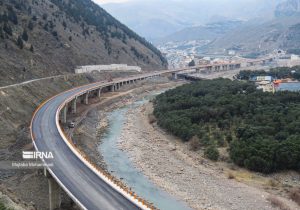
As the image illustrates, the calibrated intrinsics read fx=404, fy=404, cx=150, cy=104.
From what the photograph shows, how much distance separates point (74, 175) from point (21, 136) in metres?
24.7

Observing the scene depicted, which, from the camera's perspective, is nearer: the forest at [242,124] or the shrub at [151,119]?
the forest at [242,124]

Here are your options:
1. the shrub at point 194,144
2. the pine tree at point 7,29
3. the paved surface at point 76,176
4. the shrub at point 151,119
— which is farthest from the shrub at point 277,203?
the pine tree at point 7,29

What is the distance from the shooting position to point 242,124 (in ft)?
226

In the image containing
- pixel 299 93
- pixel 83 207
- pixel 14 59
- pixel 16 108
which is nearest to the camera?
pixel 83 207

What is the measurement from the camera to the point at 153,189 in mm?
48562

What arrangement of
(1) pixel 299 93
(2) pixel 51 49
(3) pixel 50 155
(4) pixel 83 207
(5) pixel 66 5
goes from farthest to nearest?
(5) pixel 66 5, (2) pixel 51 49, (1) pixel 299 93, (3) pixel 50 155, (4) pixel 83 207

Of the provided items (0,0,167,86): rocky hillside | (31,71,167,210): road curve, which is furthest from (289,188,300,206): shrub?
(0,0,167,86): rocky hillside

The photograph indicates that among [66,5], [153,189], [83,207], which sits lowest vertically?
[153,189]

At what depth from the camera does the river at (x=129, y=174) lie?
147ft

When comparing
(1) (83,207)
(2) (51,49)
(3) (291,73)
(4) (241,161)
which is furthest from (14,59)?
(3) (291,73)

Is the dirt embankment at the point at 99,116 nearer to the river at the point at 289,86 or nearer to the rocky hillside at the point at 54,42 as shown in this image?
the rocky hillside at the point at 54,42

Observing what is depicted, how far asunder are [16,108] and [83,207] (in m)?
44.0

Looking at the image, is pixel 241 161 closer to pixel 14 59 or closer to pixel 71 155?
pixel 71 155

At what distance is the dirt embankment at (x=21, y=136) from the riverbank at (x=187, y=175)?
14.1m
